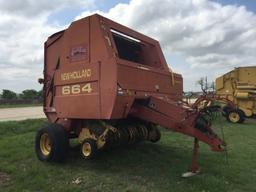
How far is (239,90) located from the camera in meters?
16.0

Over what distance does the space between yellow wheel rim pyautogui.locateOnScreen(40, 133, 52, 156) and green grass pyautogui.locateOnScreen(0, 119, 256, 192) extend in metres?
0.25

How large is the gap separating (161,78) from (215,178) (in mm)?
2137

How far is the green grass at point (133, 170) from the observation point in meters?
5.14

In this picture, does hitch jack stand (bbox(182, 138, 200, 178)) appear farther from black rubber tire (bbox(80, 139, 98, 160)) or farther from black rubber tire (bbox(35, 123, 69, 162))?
black rubber tire (bbox(35, 123, 69, 162))

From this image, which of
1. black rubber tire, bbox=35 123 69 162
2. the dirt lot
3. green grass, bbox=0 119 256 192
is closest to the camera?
green grass, bbox=0 119 256 192

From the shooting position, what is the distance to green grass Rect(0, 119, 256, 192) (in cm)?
514

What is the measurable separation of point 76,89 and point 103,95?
30.6 inches

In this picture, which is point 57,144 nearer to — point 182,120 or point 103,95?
point 103,95

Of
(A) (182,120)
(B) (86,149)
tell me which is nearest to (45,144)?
(B) (86,149)

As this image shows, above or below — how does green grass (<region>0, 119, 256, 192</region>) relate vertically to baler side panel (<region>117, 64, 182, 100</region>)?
below

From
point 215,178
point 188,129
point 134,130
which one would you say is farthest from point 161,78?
point 215,178

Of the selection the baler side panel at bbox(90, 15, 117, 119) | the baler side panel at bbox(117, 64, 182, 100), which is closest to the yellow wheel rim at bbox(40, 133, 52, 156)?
the baler side panel at bbox(90, 15, 117, 119)

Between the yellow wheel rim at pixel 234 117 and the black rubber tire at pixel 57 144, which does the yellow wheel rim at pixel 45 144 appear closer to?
the black rubber tire at pixel 57 144

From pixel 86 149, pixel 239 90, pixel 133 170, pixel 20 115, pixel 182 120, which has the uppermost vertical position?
pixel 239 90
